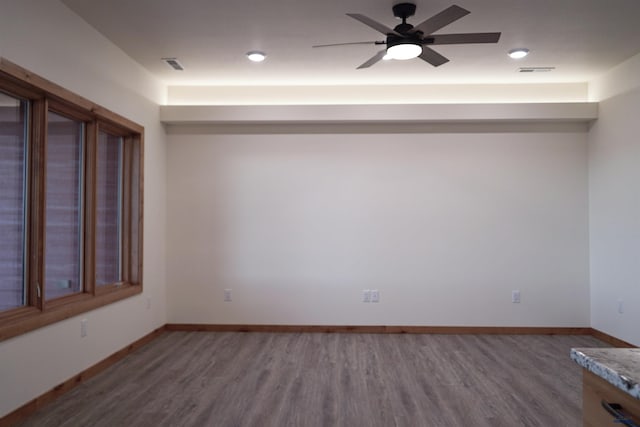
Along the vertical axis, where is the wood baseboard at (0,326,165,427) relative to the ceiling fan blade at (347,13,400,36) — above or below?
below

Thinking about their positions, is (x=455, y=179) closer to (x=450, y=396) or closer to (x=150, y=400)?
(x=450, y=396)

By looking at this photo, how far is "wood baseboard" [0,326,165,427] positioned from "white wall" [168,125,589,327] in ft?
2.97

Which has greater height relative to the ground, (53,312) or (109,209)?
(109,209)

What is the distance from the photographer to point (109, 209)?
13.4ft

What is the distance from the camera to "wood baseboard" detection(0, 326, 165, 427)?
262 cm

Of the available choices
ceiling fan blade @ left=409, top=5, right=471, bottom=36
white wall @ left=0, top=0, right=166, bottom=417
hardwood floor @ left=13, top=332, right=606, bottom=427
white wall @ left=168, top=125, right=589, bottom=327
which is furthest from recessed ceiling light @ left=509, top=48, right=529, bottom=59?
white wall @ left=0, top=0, right=166, bottom=417

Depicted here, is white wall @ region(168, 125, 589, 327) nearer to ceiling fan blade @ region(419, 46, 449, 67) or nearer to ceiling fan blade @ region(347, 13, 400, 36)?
ceiling fan blade @ region(419, 46, 449, 67)

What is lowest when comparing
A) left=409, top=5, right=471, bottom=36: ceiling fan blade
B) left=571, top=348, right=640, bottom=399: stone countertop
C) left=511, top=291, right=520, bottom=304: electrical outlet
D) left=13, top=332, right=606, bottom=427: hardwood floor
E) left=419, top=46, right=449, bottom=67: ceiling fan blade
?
left=13, top=332, right=606, bottom=427: hardwood floor

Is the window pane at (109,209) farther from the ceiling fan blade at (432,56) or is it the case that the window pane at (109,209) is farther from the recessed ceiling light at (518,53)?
the recessed ceiling light at (518,53)

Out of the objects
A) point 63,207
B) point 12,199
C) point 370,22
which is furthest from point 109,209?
point 370,22

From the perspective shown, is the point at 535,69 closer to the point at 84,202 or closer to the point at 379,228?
the point at 379,228

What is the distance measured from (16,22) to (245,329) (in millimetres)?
3563

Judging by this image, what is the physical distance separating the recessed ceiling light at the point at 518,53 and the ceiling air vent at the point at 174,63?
3211 millimetres

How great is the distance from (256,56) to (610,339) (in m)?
4.62
